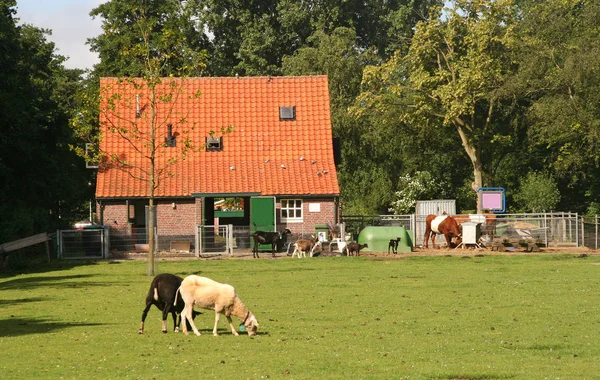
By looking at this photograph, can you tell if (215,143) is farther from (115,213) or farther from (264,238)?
(264,238)

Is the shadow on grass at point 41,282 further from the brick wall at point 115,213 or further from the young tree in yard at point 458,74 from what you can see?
the young tree in yard at point 458,74

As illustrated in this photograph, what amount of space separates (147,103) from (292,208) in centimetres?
968

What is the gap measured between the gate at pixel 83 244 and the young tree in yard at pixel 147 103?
285cm

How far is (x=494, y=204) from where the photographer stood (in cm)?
6012

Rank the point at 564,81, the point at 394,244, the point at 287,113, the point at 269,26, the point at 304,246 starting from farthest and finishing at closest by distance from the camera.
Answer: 1. the point at 269,26
2. the point at 564,81
3. the point at 287,113
4. the point at 394,244
5. the point at 304,246

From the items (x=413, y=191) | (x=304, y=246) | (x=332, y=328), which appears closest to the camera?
(x=332, y=328)

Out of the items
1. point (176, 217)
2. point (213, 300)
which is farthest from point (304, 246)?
point (213, 300)

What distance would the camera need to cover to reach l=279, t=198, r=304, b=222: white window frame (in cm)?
5438

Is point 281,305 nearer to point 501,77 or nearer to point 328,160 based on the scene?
point 328,160

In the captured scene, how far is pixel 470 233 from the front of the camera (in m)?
52.7

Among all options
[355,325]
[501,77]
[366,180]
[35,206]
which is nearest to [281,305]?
[355,325]

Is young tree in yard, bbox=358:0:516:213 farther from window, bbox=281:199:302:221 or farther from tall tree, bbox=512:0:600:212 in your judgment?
window, bbox=281:199:302:221

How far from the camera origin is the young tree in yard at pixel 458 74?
64.6 metres

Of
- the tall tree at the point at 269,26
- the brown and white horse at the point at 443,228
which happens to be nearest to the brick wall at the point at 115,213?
the brown and white horse at the point at 443,228
